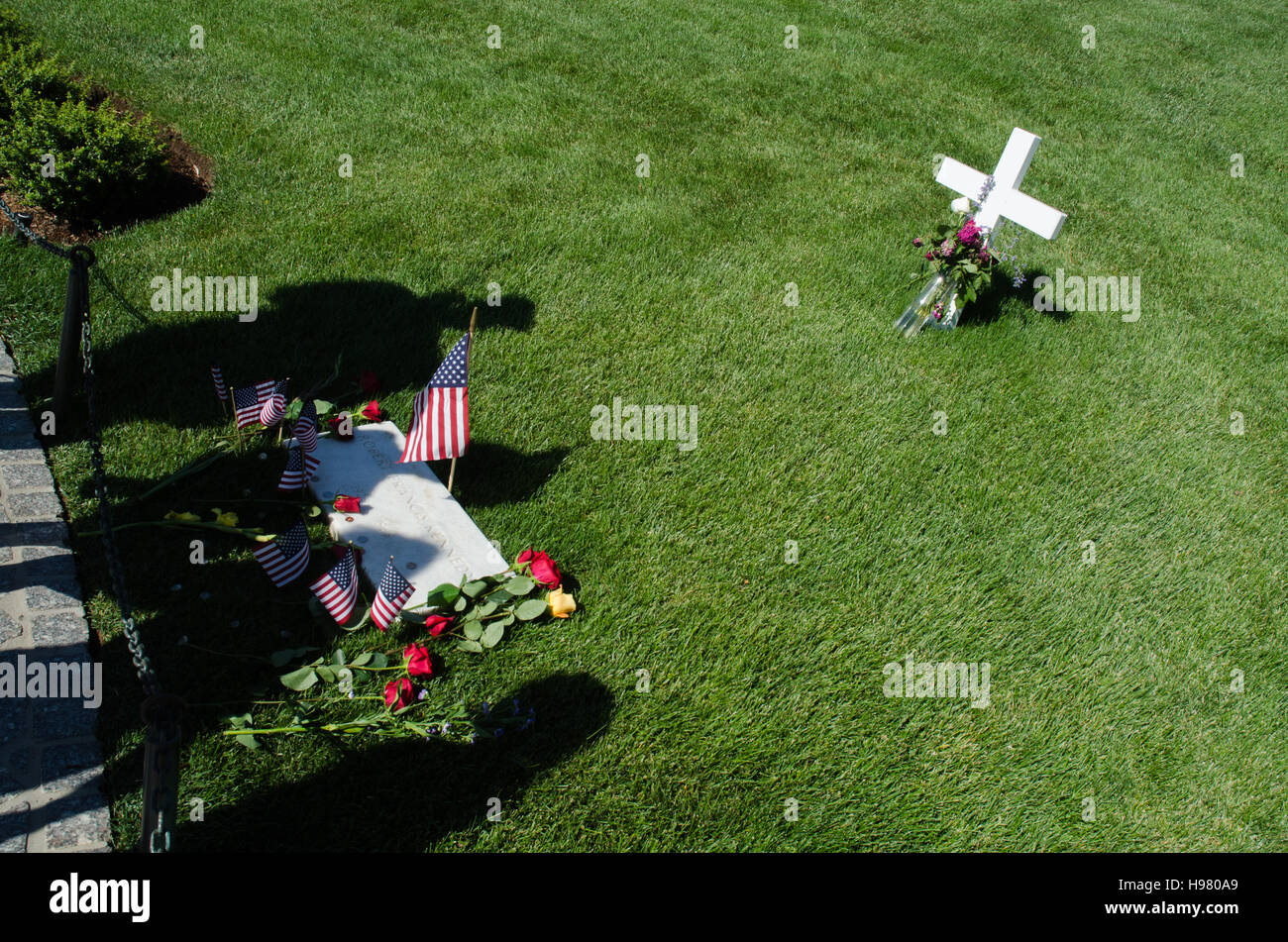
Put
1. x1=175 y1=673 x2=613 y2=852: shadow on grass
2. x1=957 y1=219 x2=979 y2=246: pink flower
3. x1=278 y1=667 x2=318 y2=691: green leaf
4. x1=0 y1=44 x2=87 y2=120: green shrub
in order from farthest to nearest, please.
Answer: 1. x1=0 y1=44 x2=87 y2=120: green shrub
2. x1=957 y1=219 x2=979 y2=246: pink flower
3. x1=278 y1=667 x2=318 y2=691: green leaf
4. x1=175 y1=673 x2=613 y2=852: shadow on grass

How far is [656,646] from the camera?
487 cm

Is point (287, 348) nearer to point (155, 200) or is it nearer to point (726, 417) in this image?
point (155, 200)

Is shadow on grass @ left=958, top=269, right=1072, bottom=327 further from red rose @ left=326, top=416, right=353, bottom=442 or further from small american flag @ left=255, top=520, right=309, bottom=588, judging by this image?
small american flag @ left=255, top=520, right=309, bottom=588

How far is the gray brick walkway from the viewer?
3.71 meters

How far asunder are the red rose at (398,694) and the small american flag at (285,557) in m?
0.87

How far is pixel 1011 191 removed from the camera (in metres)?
7.21

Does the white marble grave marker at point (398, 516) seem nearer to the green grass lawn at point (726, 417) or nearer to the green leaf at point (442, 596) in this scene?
the green leaf at point (442, 596)

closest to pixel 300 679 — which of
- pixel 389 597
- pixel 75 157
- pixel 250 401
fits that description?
pixel 389 597

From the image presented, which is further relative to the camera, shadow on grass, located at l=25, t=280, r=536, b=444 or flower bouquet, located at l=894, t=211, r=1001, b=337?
flower bouquet, located at l=894, t=211, r=1001, b=337

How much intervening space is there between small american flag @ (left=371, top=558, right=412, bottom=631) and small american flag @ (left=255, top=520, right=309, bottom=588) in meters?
0.51

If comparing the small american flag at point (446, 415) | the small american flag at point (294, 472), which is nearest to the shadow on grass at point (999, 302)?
the small american flag at point (446, 415)

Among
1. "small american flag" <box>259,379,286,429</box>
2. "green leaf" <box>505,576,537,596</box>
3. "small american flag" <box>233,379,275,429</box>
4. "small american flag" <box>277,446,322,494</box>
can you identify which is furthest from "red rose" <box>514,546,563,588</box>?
"small american flag" <box>233,379,275,429</box>
